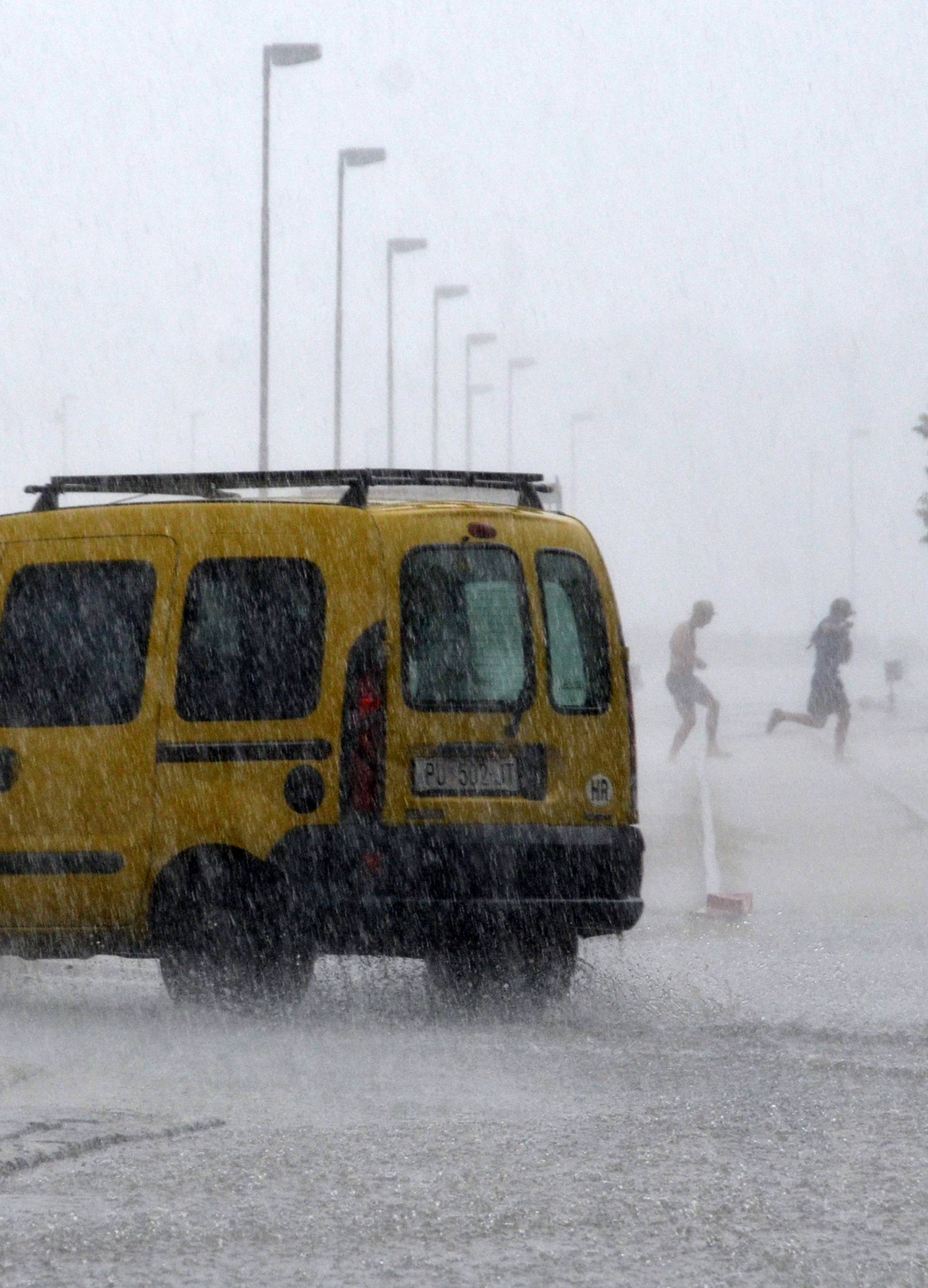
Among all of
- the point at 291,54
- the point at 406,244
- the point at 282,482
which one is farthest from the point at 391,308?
the point at 282,482

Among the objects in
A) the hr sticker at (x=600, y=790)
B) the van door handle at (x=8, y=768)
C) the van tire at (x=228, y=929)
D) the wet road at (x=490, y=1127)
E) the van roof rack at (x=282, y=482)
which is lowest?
the wet road at (x=490, y=1127)

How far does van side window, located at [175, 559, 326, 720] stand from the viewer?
9727 mm

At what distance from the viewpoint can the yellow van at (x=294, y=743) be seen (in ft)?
31.8

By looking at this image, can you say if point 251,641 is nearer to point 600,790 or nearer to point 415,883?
point 415,883

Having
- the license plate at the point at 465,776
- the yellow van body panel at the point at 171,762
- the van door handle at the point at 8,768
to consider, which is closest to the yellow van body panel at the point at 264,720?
the yellow van body panel at the point at 171,762

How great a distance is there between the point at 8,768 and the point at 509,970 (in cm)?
217

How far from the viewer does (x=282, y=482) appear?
33.8 ft

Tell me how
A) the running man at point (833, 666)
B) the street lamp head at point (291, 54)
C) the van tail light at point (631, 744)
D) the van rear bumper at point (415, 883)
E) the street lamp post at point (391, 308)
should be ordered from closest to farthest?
1. the van rear bumper at point (415, 883)
2. the van tail light at point (631, 744)
3. the running man at point (833, 666)
4. the street lamp head at point (291, 54)
5. the street lamp post at point (391, 308)

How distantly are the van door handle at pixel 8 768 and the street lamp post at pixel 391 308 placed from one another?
33011mm

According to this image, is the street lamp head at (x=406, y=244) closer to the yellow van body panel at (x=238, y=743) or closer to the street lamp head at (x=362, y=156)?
the street lamp head at (x=362, y=156)

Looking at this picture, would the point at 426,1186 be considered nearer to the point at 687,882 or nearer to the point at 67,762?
the point at 67,762

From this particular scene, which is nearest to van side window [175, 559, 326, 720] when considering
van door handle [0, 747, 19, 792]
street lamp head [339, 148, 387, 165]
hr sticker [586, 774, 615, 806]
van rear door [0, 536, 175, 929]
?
van rear door [0, 536, 175, 929]

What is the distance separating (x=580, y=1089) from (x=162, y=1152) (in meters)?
1.67

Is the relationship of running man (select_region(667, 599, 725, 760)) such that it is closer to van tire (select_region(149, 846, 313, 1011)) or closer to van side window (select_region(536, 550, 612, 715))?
van side window (select_region(536, 550, 612, 715))
